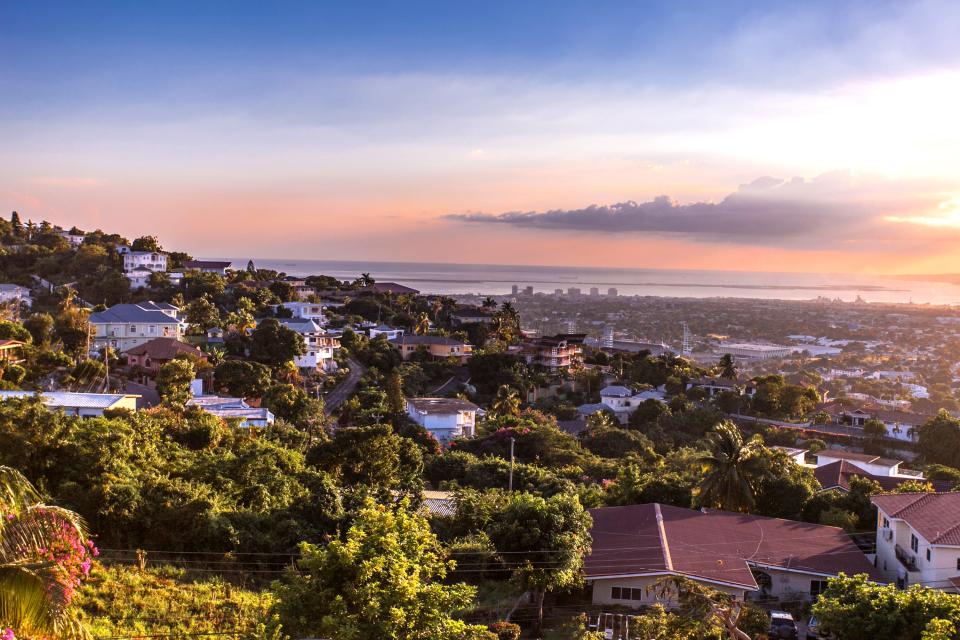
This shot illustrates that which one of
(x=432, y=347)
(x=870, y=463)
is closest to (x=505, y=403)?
(x=432, y=347)

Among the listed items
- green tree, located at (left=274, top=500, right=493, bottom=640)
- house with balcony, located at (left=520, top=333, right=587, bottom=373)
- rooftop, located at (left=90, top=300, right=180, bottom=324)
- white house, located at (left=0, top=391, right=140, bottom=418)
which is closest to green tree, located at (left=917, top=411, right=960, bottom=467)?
house with balcony, located at (left=520, top=333, right=587, bottom=373)

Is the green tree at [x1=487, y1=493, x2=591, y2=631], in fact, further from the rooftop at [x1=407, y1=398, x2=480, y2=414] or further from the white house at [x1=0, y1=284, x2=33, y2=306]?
the white house at [x1=0, y1=284, x2=33, y2=306]

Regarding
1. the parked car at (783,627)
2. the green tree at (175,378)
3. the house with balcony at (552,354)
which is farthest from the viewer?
the house with balcony at (552,354)

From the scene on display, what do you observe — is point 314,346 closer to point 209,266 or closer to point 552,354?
point 552,354

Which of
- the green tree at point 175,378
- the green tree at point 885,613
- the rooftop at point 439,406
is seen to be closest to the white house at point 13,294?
the green tree at point 175,378

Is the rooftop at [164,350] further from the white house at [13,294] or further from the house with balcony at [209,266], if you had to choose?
the house with balcony at [209,266]

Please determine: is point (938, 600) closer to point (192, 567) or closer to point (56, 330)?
point (192, 567)
